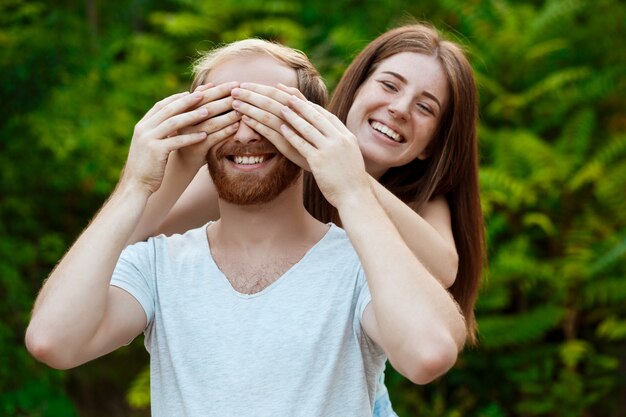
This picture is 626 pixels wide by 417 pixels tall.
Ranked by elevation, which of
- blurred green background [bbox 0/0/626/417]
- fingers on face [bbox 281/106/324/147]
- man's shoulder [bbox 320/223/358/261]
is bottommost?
blurred green background [bbox 0/0/626/417]

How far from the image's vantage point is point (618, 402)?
22.0ft

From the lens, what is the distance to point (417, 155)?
356cm

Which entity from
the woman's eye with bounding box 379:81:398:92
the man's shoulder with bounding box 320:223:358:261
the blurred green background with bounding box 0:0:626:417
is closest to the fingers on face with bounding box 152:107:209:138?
the man's shoulder with bounding box 320:223:358:261

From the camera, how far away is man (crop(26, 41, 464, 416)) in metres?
2.25

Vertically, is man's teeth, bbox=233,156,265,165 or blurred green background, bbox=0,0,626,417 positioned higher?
man's teeth, bbox=233,156,265,165

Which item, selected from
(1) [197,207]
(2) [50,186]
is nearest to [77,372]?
(2) [50,186]

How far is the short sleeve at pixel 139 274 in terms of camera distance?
2.43 metres

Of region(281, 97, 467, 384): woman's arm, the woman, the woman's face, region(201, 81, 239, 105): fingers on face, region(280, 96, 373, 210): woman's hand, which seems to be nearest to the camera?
region(281, 97, 467, 384): woman's arm

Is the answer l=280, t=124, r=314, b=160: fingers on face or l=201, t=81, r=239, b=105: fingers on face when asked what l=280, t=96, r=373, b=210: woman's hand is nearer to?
l=280, t=124, r=314, b=160: fingers on face

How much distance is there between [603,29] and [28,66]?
4309 mm

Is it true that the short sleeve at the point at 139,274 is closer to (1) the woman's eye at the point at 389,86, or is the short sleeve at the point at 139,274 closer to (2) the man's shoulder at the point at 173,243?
(2) the man's shoulder at the point at 173,243

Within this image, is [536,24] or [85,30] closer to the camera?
[85,30]

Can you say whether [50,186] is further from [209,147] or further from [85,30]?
[209,147]

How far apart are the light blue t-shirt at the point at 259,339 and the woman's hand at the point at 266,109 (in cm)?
34
